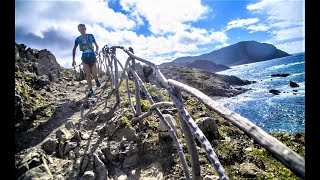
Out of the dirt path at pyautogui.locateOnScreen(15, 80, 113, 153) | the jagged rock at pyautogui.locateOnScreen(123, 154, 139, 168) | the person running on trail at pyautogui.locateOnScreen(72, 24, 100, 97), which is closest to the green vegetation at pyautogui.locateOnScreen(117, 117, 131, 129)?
the jagged rock at pyautogui.locateOnScreen(123, 154, 139, 168)

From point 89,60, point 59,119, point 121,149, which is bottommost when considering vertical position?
point 121,149

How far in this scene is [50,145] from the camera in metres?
5.09

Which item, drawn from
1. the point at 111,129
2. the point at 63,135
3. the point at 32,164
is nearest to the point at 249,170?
the point at 111,129

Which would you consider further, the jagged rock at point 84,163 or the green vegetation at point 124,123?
the green vegetation at point 124,123

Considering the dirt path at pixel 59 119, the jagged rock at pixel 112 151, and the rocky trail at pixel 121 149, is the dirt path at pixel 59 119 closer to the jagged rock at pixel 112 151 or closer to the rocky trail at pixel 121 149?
the rocky trail at pixel 121 149

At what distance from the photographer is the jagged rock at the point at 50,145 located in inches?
197

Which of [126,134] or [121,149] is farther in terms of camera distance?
[126,134]

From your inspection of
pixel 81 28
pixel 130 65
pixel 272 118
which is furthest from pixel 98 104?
pixel 272 118

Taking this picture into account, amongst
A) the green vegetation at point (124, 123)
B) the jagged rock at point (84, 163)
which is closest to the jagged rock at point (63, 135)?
the jagged rock at point (84, 163)

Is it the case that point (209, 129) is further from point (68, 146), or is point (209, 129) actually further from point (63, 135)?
point (63, 135)

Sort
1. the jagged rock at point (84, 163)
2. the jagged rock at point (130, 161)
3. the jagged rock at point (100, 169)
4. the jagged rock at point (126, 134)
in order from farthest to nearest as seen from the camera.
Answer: the jagged rock at point (126, 134) < the jagged rock at point (130, 161) < the jagged rock at point (84, 163) < the jagged rock at point (100, 169)

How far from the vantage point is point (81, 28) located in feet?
29.2

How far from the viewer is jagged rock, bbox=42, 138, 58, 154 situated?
5.01m

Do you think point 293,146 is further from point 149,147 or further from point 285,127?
point 285,127
